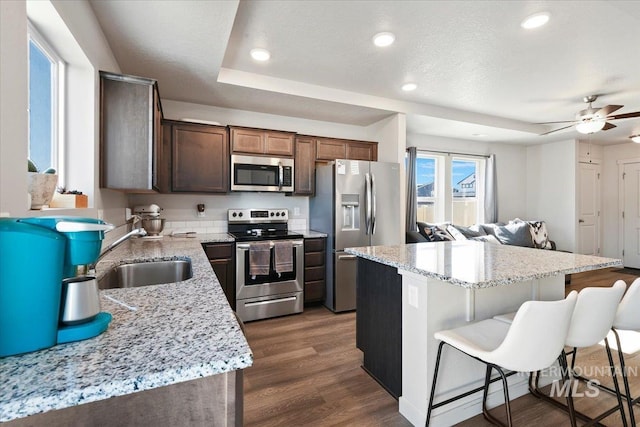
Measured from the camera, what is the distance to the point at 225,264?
3.19 m

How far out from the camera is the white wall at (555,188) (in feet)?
18.0

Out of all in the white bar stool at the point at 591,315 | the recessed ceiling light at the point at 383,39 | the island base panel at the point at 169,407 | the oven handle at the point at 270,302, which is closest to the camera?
the island base panel at the point at 169,407

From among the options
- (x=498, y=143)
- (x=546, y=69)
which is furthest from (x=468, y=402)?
(x=498, y=143)

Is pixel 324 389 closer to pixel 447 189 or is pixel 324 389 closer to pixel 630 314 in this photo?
pixel 630 314

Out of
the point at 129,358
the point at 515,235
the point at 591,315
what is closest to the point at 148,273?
the point at 129,358

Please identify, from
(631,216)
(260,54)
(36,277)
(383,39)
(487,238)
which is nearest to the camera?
(36,277)

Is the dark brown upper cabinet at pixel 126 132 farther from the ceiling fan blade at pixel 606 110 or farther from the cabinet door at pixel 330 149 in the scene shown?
the ceiling fan blade at pixel 606 110

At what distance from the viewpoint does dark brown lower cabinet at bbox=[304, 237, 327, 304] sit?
3.61 m

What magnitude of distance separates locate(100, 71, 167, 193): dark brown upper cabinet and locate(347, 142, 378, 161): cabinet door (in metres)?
2.56

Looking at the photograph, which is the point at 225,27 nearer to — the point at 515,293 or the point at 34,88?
the point at 34,88

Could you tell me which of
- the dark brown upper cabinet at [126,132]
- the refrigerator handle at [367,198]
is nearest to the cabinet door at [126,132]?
the dark brown upper cabinet at [126,132]

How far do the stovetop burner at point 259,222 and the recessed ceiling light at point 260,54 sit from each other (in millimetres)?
1784

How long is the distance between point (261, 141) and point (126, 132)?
1.69 m

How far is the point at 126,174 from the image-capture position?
211 centimetres
